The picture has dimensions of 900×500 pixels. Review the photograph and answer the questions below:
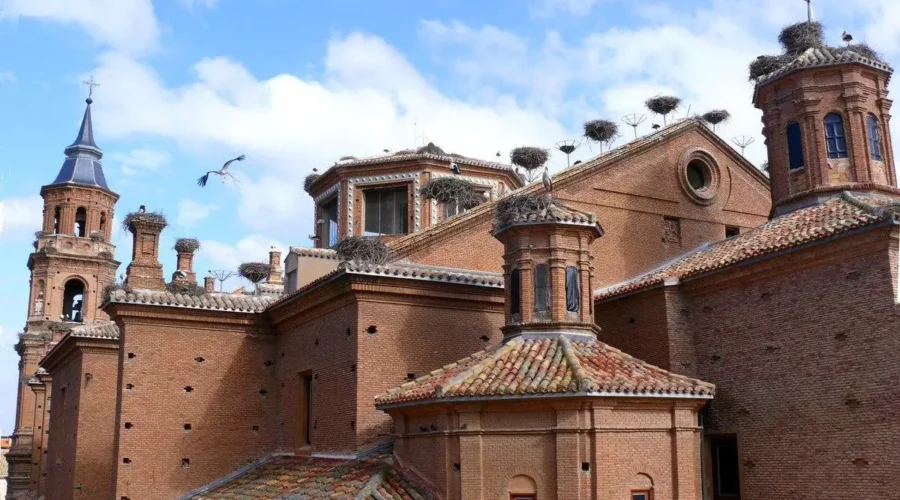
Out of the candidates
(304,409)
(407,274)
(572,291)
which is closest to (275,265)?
(304,409)

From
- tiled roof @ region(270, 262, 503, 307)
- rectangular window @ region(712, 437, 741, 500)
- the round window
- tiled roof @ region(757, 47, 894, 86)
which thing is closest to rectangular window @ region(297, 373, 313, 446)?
tiled roof @ region(270, 262, 503, 307)

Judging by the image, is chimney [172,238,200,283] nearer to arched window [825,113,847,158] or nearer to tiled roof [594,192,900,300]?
tiled roof [594,192,900,300]

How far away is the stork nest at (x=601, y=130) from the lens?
2627 centimetres

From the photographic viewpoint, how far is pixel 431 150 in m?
28.9

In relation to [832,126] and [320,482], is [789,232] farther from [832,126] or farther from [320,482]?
[320,482]

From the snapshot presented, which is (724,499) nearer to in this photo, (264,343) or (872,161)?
(872,161)

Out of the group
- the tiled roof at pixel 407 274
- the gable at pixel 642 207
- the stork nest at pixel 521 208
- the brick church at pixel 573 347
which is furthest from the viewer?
the gable at pixel 642 207

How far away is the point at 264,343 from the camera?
22.0m

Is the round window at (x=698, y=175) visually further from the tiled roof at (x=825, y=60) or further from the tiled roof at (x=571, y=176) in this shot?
the tiled roof at (x=825, y=60)

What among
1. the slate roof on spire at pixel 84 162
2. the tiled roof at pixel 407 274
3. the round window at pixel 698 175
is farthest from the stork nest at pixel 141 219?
the slate roof on spire at pixel 84 162

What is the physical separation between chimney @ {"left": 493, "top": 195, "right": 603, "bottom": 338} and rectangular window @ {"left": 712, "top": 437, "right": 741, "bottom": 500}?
3209 millimetres

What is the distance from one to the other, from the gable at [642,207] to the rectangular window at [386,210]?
7317 mm

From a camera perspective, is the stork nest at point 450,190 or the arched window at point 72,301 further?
the arched window at point 72,301

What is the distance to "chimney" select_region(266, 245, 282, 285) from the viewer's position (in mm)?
34494
